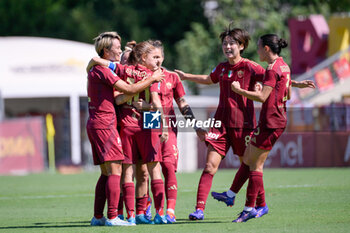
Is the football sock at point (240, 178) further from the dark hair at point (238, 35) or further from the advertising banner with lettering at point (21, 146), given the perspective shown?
the advertising banner with lettering at point (21, 146)

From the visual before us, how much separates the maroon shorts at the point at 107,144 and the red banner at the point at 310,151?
12.6 metres

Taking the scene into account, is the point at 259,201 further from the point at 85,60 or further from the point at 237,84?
the point at 85,60

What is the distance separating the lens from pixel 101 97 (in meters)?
7.67

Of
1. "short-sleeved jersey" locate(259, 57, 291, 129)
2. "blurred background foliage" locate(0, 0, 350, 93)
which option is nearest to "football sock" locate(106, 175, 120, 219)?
"short-sleeved jersey" locate(259, 57, 291, 129)

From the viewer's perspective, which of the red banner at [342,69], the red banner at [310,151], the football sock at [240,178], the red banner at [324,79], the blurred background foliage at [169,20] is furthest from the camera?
the blurred background foliage at [169,20]

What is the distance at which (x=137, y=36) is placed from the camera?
46.8 metres

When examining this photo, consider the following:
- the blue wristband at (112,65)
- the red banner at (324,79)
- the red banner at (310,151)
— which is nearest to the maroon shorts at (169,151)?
the blue wristband at (112,65)

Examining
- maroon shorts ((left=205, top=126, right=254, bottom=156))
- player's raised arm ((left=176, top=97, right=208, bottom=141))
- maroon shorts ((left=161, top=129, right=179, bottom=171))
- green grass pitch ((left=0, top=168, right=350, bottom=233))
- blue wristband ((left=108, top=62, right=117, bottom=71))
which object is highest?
blue wristband ((left=108, top=62, right=117, bottom=71))

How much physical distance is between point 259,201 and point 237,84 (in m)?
1.44

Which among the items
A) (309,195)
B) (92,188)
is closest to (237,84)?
(309,195)

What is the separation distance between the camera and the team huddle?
763 cm

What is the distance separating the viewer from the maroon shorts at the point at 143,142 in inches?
308

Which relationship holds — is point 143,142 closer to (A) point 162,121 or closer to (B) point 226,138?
(A) point 162,121

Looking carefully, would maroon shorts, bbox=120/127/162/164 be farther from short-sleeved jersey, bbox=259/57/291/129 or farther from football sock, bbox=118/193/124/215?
short-sleeved jersey, bbox=259/57/291/129
